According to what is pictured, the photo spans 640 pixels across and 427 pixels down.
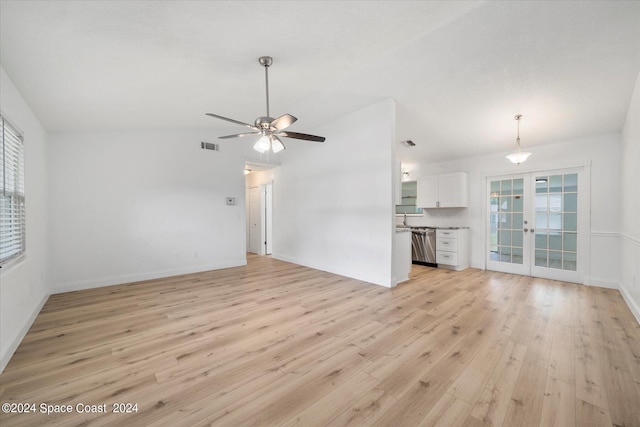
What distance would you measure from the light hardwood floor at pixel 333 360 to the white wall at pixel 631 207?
Result: 0.32m

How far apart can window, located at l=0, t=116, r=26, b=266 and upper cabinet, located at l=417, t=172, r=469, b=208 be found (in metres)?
6.94

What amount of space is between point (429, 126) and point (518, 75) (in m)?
1.72

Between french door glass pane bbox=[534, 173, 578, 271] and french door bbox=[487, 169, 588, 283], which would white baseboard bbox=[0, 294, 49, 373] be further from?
french door glass pane bbox=[534, 173, 578, 271]

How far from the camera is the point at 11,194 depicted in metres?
2.46

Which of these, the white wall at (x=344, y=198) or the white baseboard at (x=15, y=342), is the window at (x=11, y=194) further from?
the white wall at (x=344, y=198)

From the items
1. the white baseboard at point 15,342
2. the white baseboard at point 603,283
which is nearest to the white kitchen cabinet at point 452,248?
the white baseboard at point 603,283

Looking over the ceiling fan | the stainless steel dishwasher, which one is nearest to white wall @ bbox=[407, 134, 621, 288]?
the stainless steel dishwasher

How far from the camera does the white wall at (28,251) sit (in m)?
2.21

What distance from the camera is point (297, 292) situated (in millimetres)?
3945

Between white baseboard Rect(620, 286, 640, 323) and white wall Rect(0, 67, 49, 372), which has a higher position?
white wall Rect(0, 67, 49, 372)

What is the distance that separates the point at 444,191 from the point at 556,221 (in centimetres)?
208

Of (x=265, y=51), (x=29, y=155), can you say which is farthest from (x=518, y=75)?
(x=29, y=155)

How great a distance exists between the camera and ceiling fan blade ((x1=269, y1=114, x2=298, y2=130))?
2.77 metres

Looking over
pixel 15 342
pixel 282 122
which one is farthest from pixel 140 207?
pixel 282 122
